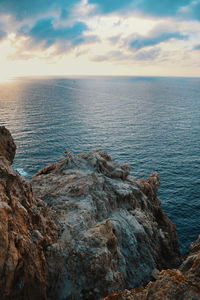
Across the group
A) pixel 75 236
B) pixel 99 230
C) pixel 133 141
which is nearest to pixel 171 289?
pixel 99 230

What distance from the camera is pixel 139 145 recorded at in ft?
278

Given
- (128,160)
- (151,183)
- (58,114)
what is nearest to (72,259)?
(151,183)

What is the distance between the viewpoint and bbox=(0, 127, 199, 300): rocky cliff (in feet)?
41.5

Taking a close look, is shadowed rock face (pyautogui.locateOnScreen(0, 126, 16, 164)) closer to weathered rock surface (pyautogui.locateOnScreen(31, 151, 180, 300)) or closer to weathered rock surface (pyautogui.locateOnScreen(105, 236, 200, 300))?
weathered rock surface (pyautogui.locateOnScreen(31, 151, 180, 300))

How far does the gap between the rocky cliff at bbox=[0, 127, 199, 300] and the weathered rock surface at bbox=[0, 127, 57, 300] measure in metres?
0.05

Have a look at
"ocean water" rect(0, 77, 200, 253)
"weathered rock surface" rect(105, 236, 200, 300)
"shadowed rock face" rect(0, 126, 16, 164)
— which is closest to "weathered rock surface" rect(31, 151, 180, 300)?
"shadowed rock face" rect(0, 126, 16, 164)

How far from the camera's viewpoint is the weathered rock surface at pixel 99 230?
55.6 feet

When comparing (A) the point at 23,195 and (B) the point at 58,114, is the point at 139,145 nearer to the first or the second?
(B) the point at 58,114

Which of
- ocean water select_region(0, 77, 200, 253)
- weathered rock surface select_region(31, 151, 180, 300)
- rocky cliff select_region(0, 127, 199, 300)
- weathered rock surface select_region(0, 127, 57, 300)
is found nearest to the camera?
weathered rock surface select_region(0, 127, 57, 300)

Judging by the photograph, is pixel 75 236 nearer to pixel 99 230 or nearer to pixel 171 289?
pixel 99 230

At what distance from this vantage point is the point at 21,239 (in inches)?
505

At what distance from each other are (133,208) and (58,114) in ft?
337

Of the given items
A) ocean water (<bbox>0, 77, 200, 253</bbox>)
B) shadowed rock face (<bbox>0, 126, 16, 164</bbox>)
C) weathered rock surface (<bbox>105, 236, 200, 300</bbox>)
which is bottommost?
ocean water (<bbox>0, 77, 200, 253</bbox>)

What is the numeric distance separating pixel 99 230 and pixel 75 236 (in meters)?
2.26
